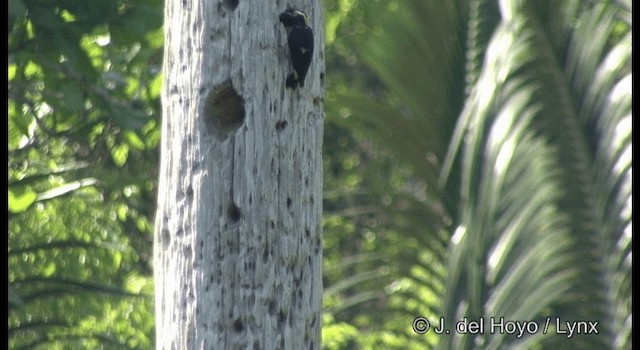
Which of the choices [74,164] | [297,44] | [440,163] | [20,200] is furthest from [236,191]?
[440,163]

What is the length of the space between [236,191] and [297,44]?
1.30ft

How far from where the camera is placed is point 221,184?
2455 mm

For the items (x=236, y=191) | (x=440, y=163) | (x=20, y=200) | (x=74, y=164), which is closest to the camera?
(x=236, y=191)

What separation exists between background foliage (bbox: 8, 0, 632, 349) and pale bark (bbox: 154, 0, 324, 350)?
4.22 ft

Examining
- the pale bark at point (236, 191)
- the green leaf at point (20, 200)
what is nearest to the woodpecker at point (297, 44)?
the pale bark at point (236, 191)

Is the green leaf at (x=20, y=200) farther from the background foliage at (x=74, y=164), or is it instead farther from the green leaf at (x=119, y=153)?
the green leaf at (x=119, y=153)

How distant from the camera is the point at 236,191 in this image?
245 centimetres

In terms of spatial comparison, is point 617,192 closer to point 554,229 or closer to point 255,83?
point 554,229

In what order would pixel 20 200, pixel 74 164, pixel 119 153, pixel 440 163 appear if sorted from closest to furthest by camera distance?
pixel 20 200 < pixel 74 164 < pixel 440 163 < pixel 119 153

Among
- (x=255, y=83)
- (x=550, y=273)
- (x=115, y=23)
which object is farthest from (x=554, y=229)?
(x=255, y=83)

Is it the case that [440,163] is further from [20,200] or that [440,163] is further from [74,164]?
[20,200]

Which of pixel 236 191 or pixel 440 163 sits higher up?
pixel 440 163

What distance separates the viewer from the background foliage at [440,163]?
169 inches

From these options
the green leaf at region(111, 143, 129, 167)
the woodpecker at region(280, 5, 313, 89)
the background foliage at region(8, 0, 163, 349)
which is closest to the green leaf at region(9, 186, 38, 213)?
the background foliage at region(8, 0, 163, 349)
